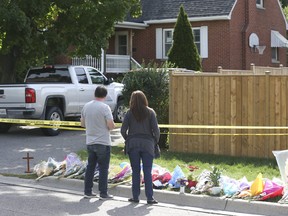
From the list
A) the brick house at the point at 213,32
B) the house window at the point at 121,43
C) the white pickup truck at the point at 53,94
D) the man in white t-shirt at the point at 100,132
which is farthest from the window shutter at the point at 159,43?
the man in white t-shirt at the point at 100,132

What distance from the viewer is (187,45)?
76.7ft

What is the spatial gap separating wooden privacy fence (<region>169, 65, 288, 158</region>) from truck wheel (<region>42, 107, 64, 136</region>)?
14.4 feet

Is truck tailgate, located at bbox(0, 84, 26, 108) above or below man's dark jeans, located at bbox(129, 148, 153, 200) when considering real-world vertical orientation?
above

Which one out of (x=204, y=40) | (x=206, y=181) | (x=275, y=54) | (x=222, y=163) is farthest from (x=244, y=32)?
(x=206, y=181)

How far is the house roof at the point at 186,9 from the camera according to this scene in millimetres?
27156

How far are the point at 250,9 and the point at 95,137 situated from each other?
22.3 meters

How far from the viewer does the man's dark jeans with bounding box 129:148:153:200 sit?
26.3ft

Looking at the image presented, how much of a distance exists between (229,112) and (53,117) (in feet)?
19.3

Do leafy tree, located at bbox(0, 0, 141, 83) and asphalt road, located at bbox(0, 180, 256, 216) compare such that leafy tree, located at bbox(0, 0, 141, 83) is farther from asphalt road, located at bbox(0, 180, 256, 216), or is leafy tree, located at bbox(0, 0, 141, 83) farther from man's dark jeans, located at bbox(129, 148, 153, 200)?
man's dark jeans, located at bbox(129, 148, 153, 200)

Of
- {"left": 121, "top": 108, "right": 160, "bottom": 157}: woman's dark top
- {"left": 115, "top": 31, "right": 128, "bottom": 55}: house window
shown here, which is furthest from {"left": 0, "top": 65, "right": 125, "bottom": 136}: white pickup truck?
{"left": 115, "top": 31, "right": 128, "bottom": 55}: house window

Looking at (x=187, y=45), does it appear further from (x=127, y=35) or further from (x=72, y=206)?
(x=72, y=206)

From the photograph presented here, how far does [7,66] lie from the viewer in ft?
60.9

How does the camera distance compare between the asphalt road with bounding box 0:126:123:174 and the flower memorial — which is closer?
the flower memorial

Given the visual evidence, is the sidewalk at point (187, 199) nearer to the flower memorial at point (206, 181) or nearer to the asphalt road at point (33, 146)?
the flower memorial at point (206, 181)
